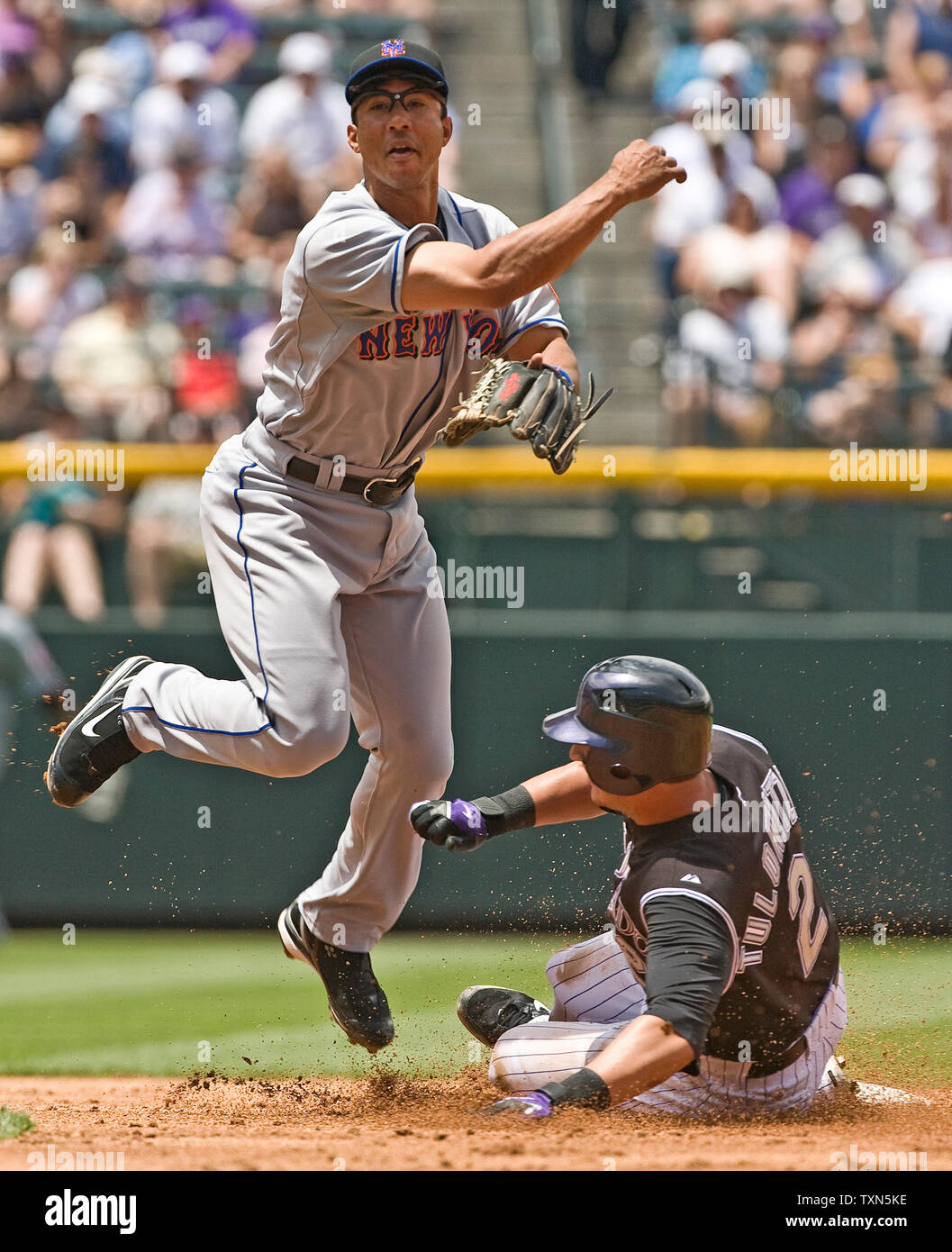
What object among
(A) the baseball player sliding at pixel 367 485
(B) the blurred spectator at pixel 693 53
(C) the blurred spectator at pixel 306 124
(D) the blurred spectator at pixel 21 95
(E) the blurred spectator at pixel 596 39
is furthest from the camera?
(E) the blurred spectator at pixel 596 39

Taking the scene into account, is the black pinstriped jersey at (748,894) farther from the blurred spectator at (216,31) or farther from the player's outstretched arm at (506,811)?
the blurred spectator at (216,31)

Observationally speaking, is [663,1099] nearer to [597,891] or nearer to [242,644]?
[242,644]

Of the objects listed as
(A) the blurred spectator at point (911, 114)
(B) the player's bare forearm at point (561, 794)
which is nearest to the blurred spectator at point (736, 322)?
(A) the blurred spectator at point (911, 114)

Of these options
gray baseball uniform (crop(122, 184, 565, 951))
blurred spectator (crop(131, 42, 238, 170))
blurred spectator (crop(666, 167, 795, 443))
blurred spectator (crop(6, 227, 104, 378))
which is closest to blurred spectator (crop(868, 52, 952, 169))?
blurred spectator (crop(666, 167, 795, 443))

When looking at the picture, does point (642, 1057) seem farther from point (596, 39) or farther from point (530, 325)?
point (596, 39)

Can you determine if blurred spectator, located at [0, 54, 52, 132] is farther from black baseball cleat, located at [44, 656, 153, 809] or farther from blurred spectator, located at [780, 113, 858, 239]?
black baseball cleat, located at [44, 656, 153, 809]
